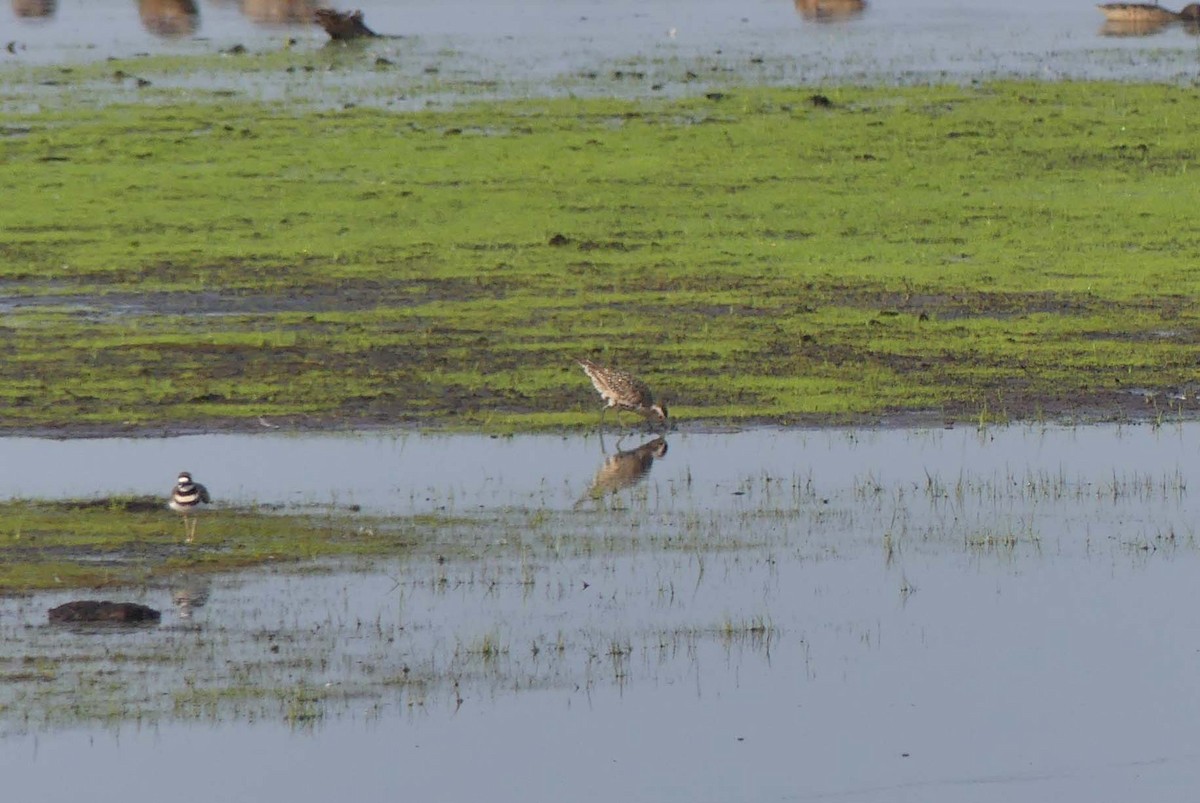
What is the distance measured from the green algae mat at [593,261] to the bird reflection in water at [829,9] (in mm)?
23848

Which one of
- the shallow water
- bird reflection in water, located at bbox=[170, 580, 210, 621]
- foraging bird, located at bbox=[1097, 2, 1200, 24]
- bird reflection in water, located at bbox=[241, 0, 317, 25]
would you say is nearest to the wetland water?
bird reflection in water, located at bbox=[170, 580, 210, 621]

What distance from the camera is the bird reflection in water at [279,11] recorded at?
53.4 meters

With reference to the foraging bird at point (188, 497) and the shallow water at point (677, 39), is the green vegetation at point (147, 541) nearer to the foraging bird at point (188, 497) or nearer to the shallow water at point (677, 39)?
the foraging bird at point (188, 497)

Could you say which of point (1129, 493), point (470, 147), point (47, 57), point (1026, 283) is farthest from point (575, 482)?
point (47, 57)

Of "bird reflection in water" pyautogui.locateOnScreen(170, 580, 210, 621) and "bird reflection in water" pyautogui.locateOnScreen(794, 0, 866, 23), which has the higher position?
"bird reflection in water" pyautogui.locateOnScreen(170, 580, 210, 621)

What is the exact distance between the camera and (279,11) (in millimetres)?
54812

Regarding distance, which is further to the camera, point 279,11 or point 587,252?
point 279,11

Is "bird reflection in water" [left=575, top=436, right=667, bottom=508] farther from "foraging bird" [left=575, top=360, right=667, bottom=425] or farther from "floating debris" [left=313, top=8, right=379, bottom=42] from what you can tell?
"floating debris" [left=313, top=8, right=379, bottom=42]

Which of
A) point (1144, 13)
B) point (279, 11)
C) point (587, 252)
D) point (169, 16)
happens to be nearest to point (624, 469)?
point (587, 252)

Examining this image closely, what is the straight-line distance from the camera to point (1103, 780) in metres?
8.48

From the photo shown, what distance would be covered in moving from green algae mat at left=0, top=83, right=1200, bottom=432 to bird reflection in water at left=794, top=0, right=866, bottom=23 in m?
23.8

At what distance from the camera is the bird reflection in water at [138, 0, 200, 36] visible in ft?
164

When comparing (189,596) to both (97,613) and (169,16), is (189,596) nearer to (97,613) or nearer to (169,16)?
(97,613)

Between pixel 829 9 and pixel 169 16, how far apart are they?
1511 cm
